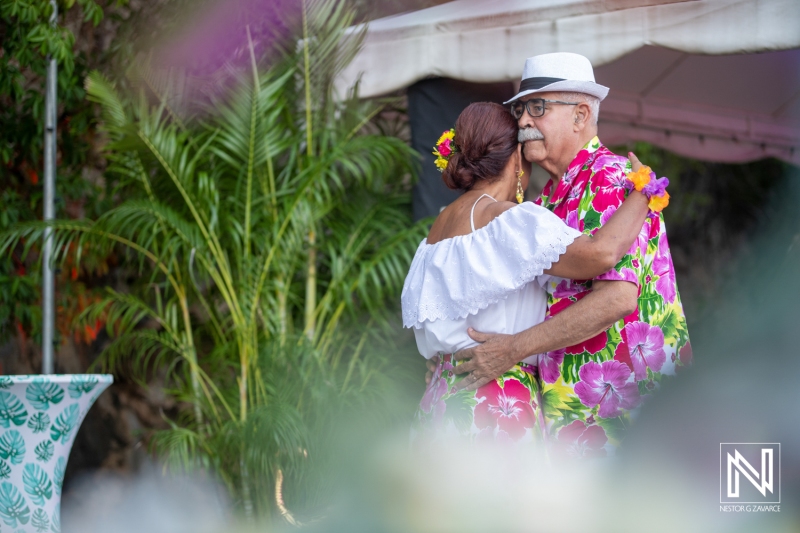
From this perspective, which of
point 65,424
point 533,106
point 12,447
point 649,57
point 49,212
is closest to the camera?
point 533,106

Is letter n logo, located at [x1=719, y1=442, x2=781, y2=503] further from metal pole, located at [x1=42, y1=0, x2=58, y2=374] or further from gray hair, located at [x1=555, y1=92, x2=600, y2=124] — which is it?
metal pole, located at [x1=42, y1=0, x2=58, y2=374]

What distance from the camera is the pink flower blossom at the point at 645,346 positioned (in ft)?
6.38

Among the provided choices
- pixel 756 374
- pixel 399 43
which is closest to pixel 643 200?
pixel 756 374

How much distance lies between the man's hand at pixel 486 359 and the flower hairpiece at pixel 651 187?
1.56ft

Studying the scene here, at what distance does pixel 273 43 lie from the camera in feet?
14.5

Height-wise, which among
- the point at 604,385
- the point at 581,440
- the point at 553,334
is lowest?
the point at 581,440

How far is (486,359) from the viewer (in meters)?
1.98

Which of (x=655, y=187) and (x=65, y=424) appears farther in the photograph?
(x=65, y=424)

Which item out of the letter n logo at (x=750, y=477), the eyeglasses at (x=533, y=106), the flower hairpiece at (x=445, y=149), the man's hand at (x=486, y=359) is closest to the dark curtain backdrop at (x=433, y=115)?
the flower hairpiece at (x=445, y=149)

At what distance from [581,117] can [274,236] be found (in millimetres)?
2316

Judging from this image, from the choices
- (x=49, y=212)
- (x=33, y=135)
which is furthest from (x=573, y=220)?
(x=33, y=135)

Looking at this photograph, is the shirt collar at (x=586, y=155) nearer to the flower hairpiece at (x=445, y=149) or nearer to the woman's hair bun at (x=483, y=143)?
the woman's hair bun at (x=483, y=143)

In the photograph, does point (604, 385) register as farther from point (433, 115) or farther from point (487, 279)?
point (433, 115)

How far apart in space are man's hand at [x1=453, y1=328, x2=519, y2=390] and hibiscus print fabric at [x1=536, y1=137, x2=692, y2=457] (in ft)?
0.47
